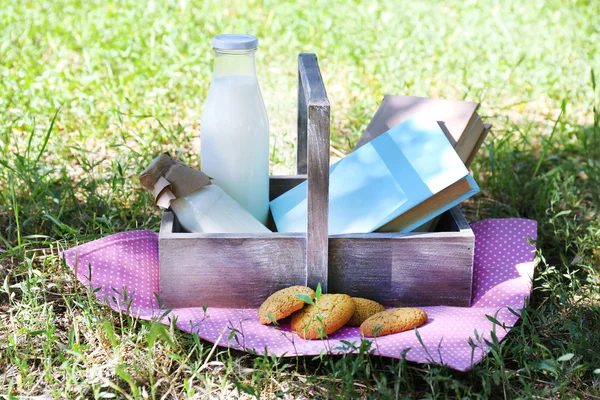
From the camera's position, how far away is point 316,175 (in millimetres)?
1546

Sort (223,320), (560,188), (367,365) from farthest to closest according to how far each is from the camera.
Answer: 1. (560,188)
2. (223,320)
3. (367,365)

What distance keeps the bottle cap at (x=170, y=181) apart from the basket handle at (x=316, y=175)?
0.29 m

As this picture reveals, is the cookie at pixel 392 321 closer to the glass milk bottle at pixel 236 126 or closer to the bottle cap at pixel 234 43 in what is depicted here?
the glass milk bottle at pixel 236 126

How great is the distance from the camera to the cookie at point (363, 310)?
1621 mm

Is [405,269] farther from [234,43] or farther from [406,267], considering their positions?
[234,43]

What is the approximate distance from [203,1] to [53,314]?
9.13 feet

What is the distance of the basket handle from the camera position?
4.92 ft

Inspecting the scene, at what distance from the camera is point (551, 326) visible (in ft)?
5.55

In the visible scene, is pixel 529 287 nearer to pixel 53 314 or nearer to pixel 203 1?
pixel 53 314

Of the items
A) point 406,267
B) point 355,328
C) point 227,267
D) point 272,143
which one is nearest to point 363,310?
point 355,328

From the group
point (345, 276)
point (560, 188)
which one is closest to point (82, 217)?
point (345, 276)

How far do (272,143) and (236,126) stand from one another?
101 cm

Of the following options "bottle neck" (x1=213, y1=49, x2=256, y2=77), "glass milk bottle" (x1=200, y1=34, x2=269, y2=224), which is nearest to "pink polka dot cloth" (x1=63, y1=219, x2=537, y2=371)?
"glass milk bottle" (x1=200, y1=34, x2=269, y2=224)

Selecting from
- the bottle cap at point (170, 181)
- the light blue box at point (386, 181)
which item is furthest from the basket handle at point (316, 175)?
the bottle cap at point (170, 181)
